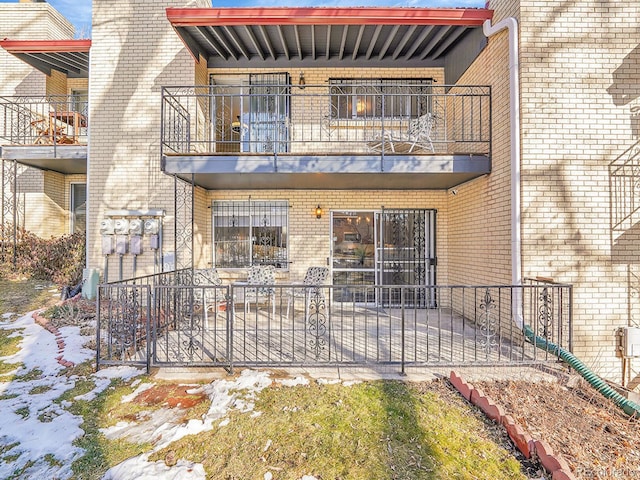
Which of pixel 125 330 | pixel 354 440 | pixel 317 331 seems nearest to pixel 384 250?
pixel 317 331

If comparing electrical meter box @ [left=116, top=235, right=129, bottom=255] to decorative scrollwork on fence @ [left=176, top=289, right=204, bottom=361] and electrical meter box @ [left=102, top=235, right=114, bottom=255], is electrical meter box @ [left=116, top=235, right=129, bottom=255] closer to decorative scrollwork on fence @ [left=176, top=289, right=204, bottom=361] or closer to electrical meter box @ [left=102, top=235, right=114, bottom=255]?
electrical meter box @ [left=102, top=235, right=114, bottom=255]

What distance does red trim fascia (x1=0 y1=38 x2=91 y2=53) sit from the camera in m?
7.96

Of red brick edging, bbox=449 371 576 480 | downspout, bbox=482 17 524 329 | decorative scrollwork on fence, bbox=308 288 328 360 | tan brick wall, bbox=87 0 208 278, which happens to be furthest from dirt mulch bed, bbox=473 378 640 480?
tan brick wall, bbox=87 0 208 278

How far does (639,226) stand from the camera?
490cm

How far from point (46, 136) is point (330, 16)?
25.5 feet

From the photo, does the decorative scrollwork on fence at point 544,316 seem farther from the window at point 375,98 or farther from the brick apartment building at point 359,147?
the window at point 375,98

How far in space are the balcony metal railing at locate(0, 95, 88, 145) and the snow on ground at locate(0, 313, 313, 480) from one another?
656 cm

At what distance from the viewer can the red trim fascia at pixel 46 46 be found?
26.1ft

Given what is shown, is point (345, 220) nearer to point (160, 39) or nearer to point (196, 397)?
point (196, 397)

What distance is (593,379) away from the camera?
152 inches

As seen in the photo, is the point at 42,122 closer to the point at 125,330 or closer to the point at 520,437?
the point at 125,330

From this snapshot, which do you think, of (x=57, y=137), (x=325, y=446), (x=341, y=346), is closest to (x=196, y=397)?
(x=325, y=446)

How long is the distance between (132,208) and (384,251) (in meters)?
6.16

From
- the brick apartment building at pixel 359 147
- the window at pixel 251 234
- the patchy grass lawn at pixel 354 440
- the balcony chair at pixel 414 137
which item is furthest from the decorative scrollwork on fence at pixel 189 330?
the balcony chair at pixel 414 137
